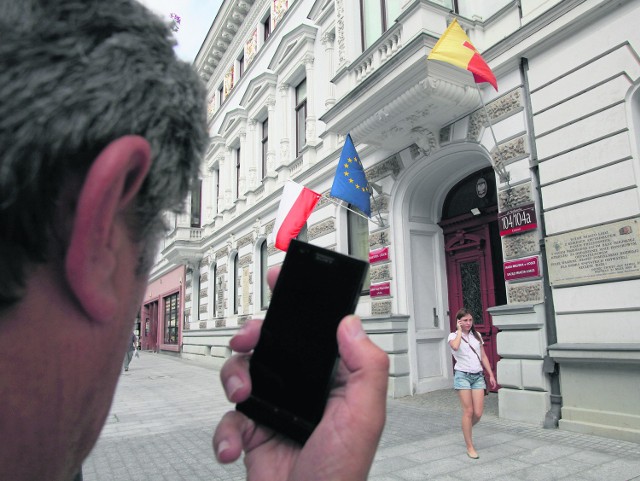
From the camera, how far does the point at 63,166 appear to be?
595 millimetres

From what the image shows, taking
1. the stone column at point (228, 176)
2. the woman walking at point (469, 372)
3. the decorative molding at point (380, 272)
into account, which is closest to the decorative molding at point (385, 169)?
the decorative molding at point (380, 272)

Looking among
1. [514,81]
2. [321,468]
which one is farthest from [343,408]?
[514,81]

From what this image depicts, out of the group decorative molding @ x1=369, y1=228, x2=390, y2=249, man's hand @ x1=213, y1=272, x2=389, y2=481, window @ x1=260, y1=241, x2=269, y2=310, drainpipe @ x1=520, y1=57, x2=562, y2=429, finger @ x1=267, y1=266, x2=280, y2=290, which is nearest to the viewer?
man's hand @ x1=213, y1=272, x2=389, y2=481

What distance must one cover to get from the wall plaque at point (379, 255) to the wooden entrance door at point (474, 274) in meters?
1.32

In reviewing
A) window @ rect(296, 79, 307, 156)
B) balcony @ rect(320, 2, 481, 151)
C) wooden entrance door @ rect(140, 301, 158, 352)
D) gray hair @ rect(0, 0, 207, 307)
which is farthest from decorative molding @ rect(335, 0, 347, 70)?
wooden entrance door @ rect(140, 301, 158, 352)

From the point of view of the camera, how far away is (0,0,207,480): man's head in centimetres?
57

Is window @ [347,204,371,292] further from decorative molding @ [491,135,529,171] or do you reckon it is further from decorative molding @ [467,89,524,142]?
decorative molding @ [491,135,529,171]

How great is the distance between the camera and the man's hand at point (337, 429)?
1.02 meters

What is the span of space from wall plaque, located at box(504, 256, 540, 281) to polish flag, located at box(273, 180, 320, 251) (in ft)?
13.3

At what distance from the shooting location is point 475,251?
8445 mm

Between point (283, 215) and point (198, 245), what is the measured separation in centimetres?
1245

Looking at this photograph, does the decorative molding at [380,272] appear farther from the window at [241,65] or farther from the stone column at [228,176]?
the window at [241,65]

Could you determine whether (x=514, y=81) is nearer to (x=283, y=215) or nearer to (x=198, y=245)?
(x=283, y=215)

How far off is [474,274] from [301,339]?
7.95m
